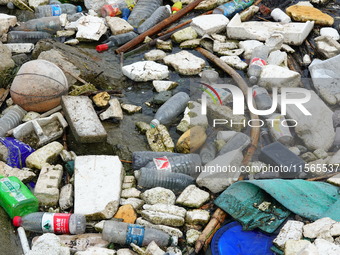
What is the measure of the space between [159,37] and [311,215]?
437cm

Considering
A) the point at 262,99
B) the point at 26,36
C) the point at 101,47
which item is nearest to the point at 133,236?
the point at 262,99

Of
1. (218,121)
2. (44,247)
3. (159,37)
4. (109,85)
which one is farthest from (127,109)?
(44,247)

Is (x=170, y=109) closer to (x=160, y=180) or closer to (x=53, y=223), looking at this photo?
(x=160, y=180)

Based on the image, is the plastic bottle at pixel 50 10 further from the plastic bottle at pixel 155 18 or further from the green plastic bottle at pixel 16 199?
the green plastic bottle at pixel 16 199

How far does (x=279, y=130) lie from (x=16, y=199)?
10.1ft

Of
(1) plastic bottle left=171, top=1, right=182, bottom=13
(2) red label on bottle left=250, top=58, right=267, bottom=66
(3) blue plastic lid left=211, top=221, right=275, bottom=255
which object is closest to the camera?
(3) blue plastic lid left=211, top=221, right=275, bottom=255

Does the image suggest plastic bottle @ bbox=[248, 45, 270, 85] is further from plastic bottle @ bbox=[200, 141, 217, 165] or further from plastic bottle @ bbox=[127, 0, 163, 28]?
plastic bottle @ bbox=[127, 0, 163, 28]

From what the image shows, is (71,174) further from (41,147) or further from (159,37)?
(159,37)

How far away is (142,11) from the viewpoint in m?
8.43

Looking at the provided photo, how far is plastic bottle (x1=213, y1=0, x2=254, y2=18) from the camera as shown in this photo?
8.19 meters

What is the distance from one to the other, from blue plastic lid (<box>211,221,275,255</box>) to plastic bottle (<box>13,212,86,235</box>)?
1.28 meters

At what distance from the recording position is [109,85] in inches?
263

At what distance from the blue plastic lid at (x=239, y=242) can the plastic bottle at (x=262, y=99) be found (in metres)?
2.04

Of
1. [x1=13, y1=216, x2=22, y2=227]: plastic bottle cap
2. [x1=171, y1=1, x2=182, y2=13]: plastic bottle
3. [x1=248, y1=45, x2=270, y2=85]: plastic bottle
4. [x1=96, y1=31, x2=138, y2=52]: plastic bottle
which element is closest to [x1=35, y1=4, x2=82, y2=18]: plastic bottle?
[x1=96, y1=31, x2=138, y2=52]: plastic bottle
